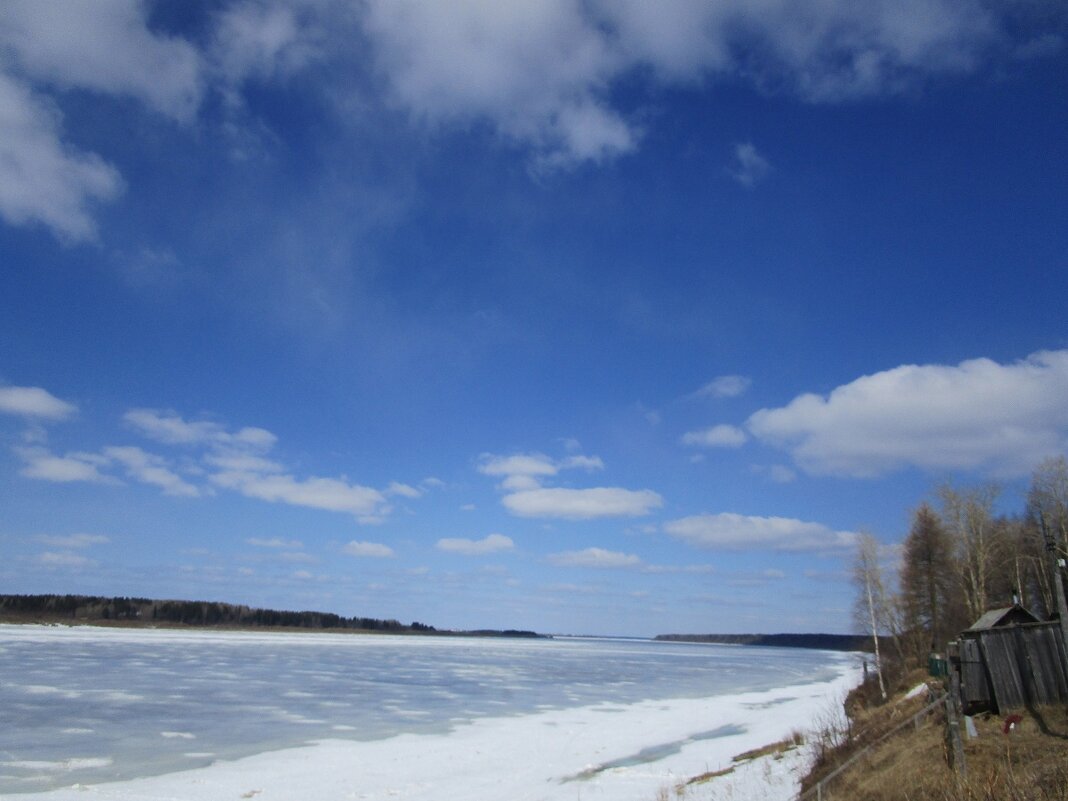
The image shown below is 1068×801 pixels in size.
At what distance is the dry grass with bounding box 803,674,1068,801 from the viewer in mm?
10289

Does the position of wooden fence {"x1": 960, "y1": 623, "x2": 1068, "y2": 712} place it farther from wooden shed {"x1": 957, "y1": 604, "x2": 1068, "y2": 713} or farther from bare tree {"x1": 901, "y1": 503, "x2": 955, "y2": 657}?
bare tree {"x1": 901, "y1": 503, "x2": 955, "y2": 657}

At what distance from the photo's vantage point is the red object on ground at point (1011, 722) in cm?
1441

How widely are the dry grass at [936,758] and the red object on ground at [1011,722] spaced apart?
90mm

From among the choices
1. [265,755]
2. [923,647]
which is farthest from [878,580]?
[265,755]

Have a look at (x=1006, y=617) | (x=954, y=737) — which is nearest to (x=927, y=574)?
(x=1006, y=617)

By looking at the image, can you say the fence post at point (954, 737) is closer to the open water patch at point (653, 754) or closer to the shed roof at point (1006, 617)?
the open water patch at point (653, 754)

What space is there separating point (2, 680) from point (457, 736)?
21.4 metres

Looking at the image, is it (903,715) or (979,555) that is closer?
(903,715)

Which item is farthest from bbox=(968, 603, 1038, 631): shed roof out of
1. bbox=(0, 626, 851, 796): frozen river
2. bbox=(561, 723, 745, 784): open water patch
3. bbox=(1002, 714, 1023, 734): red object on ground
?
bbox=(0, 626, 851, 796): frozen river

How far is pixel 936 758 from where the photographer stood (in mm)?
12680

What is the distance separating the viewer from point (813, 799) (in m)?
13.1

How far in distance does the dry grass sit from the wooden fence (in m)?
0.52

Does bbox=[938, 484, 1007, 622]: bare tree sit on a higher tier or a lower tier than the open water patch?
higher

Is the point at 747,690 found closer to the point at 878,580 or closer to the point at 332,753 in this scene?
the point at 878,580
